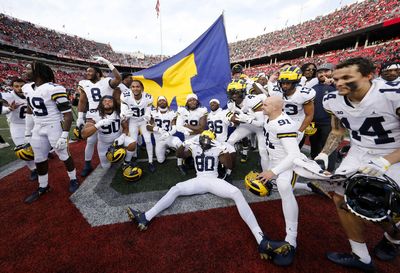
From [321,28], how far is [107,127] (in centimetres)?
3477

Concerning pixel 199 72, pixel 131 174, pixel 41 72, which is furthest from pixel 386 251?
pixel 199 72

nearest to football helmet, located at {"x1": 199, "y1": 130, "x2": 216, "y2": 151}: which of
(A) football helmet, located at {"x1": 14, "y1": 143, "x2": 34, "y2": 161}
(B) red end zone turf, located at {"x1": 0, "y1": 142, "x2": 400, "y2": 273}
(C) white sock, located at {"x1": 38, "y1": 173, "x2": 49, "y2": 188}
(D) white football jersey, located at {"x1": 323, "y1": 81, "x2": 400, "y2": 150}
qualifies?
(B) red end zone turf, located at {"x1": 0, "y1": 142, "x2": 400, "y2": 273}

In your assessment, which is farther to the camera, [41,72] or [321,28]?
[321,28]

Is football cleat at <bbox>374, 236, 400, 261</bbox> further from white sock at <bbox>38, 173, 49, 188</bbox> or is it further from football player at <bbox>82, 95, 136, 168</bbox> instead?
white sock at <bbox>38, 173, 49, 188</bbox>

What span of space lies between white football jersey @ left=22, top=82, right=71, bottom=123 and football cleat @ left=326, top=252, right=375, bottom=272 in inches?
178

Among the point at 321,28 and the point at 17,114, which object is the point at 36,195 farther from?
the point at 321,28

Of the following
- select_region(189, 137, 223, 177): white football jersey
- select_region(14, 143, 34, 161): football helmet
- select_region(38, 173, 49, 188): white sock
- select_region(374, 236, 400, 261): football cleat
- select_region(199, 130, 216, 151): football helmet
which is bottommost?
select_region(374, 236, 400, 261): football cleat

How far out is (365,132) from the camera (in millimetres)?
2043

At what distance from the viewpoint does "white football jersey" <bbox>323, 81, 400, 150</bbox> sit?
1.84 meters

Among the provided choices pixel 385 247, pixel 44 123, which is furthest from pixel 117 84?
pixel 385 247

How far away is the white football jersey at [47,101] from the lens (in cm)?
326

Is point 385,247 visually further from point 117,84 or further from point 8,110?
point 8,110

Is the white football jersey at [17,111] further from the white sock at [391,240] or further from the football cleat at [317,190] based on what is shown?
the white sock at [391,240]

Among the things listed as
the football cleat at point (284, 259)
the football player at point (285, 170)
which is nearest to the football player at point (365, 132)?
the football player at point (285, 170)
